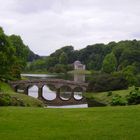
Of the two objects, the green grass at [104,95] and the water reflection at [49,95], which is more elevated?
the green grass at [104,95]

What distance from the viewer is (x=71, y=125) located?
21.4 metres

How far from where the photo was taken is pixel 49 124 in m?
21.7

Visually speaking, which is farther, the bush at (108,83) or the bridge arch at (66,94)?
the bush at (108,83)

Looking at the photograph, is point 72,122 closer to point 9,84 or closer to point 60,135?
point 60,135

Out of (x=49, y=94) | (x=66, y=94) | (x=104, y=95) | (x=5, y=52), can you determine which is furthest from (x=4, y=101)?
(x=66, y=94)

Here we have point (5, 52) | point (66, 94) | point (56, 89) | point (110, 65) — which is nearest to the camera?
point (5, 52)

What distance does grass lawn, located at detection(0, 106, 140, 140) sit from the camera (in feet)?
61.8

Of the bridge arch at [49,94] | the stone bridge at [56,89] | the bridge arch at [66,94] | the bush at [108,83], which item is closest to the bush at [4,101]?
the stone bridge at [56,89]

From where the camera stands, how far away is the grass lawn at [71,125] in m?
18.8

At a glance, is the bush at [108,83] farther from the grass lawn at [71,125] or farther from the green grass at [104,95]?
the grass lawn at [71,125]

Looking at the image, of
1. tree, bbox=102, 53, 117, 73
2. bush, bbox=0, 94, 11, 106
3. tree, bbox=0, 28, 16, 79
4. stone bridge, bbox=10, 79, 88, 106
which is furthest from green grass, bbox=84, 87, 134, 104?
bush, bbox=0, 94, 11, 106

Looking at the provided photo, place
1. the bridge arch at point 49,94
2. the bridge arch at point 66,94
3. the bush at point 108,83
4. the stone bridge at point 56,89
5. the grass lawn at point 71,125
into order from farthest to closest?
1. the bush at point 108,83
2. the bridge arch at point 49,94
3. the bridge arch at point 66,94
4. the stone bridge at point 56,89
5. the grass lawn at point 71,125

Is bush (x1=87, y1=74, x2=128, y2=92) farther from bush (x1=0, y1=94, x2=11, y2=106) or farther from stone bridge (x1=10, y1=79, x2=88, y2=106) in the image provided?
bush (x1=0, y1=94, x2=11, y2=106)

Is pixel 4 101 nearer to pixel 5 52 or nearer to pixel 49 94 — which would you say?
pixel 5 52
